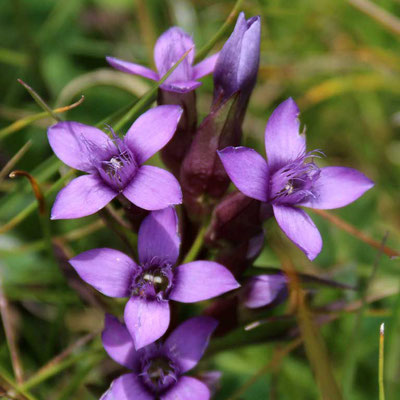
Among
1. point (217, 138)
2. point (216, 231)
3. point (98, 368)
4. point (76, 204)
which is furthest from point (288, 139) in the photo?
point (98, 368)

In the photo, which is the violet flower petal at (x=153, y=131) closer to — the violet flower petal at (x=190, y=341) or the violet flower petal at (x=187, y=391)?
the violet flower petal at (x=190, y=341)

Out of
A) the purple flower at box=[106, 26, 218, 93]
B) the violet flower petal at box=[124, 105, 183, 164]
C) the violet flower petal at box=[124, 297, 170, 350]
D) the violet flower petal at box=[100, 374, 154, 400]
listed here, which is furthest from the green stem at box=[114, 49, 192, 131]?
the violet flower petal at box=[100, 374, 154, 400]

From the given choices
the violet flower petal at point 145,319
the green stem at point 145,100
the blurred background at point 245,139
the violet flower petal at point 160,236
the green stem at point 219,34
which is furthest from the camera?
the blurred background at point 245,139

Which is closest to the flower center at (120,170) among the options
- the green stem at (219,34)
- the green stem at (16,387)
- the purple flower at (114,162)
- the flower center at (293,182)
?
the purple flower at (114,162)

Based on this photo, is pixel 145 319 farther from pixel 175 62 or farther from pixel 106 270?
pixel 175 62

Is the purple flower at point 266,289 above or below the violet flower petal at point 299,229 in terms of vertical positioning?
below

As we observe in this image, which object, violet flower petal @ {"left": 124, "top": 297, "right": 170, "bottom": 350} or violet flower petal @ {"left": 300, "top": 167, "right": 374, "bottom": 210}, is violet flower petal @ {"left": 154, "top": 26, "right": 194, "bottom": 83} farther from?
violet flower petal @ {"left": 124, "top": 297, "right": 170, "bottom": 350}

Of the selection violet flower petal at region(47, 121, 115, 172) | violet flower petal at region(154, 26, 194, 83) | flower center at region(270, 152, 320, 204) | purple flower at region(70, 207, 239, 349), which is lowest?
purple flower at region(70, 207, 239, 349)
